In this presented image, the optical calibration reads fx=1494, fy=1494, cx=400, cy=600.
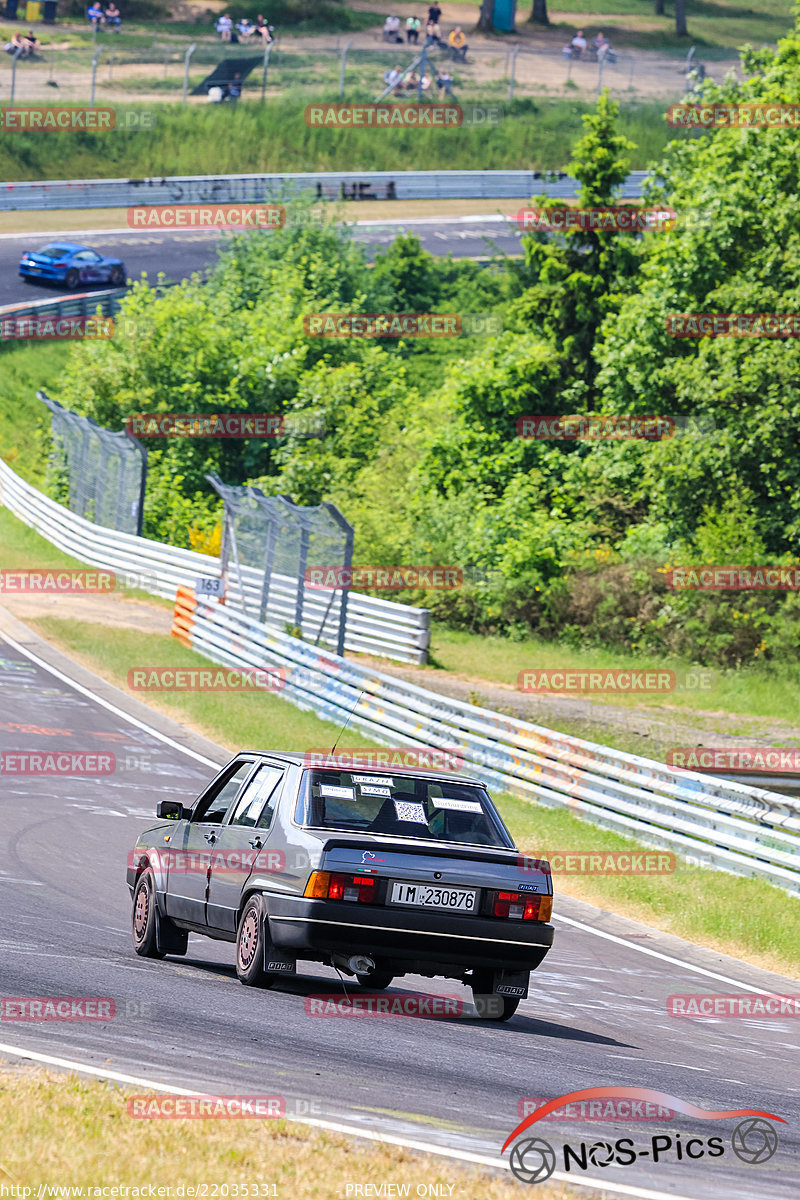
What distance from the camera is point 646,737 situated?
75.4 ft

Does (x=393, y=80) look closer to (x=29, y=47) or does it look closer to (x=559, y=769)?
(x=29, y=47)

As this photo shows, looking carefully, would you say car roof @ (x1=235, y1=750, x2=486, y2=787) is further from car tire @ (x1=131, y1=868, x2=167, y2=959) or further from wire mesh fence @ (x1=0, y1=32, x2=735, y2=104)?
wire mesh fence @ (x1=0, y1=32, x2=735, y2=104)

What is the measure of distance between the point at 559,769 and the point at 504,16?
81404mm

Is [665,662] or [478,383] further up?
[478,383]

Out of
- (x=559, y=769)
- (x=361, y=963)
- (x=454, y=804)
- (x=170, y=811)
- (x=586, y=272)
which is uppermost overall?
(x=586, y=272)

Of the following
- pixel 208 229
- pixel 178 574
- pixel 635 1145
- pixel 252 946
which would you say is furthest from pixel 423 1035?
pixel 208 229

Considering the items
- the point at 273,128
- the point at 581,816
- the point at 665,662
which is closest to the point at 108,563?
the point at 665,662

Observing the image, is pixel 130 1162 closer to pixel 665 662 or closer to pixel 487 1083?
pixel 487 1083

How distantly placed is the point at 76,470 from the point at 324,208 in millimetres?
20632

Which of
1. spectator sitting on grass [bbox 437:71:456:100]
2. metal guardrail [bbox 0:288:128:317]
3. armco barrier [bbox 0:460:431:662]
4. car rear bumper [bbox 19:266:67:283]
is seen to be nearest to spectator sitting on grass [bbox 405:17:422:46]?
spectator sitting on grass [bbox 437:71:456:100]

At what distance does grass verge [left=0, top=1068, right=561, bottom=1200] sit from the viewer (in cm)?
517

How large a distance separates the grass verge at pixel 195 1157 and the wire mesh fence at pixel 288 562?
16726 mm

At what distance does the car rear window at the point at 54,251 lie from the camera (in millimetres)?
52469

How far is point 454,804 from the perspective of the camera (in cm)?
908
